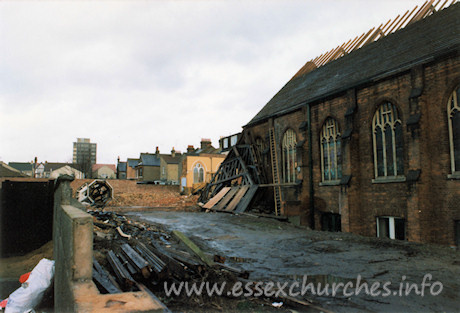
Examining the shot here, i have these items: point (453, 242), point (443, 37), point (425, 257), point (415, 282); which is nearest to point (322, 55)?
point (443, 37)

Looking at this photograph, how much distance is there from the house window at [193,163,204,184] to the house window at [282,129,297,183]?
28.9m

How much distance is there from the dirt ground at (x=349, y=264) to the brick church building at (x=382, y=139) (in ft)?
6.35

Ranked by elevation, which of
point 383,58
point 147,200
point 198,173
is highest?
point 383,58

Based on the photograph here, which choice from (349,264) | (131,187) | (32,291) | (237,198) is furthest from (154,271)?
(131,187)

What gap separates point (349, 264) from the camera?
7.33m

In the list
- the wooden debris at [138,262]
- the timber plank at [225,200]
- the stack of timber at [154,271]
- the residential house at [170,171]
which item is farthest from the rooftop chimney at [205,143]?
the wooden debris at [138,262]

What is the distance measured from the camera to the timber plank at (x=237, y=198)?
1952cm

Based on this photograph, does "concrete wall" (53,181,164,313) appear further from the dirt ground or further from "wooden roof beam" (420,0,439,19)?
"wooden roof beam" (420,0,439,19)

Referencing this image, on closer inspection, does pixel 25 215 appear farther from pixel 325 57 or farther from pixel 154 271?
pixel 325 57

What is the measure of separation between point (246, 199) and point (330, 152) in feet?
19.6

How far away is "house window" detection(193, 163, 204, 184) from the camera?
47.0 meters

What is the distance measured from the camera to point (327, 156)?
1588 centimetres

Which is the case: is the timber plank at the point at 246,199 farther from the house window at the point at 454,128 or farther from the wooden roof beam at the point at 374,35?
the house window at the point at 454,128

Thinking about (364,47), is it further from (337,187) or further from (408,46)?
(337,187)
